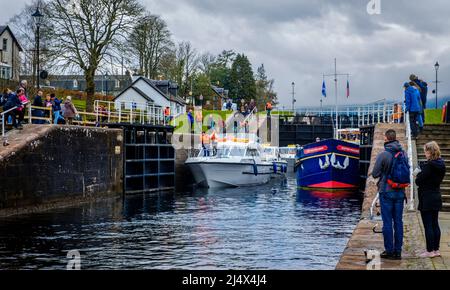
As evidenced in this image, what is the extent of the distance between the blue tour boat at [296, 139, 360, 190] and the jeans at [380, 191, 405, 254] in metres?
24.9

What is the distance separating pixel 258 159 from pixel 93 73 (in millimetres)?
14773

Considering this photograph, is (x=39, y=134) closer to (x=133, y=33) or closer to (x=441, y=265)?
(x=441, y=265)

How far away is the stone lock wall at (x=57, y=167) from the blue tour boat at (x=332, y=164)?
10479 millimetres

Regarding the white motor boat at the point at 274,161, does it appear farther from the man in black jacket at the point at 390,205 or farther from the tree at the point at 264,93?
the tree at the point at 264,93

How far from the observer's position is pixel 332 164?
120 ft

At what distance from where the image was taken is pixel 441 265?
1041cm

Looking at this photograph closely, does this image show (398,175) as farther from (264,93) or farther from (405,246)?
(264,93)

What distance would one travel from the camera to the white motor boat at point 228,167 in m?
39.3

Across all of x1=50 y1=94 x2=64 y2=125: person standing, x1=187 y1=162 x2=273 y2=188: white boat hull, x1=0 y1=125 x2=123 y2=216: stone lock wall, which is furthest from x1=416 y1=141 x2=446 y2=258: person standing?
x1=187 y1=162 x2=273 y2=188: white boat hull

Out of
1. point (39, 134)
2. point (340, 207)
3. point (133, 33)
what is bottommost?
point (340, 207)

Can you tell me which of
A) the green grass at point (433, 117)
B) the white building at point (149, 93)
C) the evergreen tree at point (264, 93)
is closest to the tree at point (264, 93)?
the evergreen tree at point (264, 93)

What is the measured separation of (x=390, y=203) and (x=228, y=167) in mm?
28554

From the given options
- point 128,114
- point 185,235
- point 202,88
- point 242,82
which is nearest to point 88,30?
point 128,114
